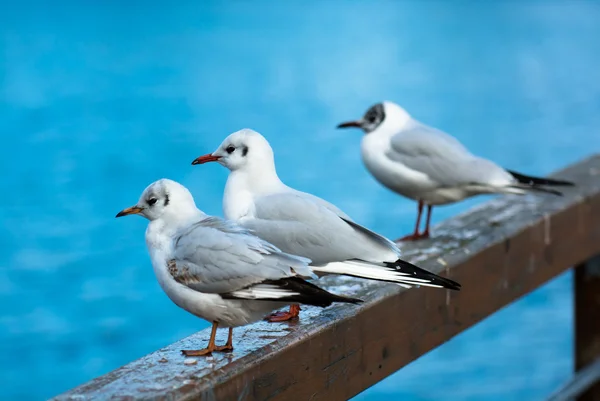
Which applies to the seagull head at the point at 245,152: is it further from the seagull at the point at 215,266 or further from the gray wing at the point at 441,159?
the gray wing at the point at 441,159

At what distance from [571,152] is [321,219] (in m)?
6.90

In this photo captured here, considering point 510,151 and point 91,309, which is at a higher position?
point 510,151

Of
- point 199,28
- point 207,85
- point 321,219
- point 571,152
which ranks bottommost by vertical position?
point 321,219

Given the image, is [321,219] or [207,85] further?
[207,85]

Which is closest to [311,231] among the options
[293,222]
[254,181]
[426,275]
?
[293,222]

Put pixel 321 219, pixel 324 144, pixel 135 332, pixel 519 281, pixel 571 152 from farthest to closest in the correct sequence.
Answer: pixel 324 144 < pixel 571 152 < pixel 135 332 < pixel 519 281 < pixel 321 219

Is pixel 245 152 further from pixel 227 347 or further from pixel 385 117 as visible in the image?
pixel 385 117

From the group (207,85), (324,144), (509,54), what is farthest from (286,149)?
(509,54)

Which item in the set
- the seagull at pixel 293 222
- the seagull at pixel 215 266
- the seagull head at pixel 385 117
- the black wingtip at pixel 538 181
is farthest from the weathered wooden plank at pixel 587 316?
the seagull at pixel 215 266

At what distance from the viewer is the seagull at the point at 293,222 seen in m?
1.73

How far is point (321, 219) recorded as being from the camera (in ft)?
5.88

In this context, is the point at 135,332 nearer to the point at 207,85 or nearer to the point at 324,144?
the point at 324,144

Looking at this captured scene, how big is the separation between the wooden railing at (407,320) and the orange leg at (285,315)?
25 millimetres

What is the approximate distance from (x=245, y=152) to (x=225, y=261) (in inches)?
15.2
